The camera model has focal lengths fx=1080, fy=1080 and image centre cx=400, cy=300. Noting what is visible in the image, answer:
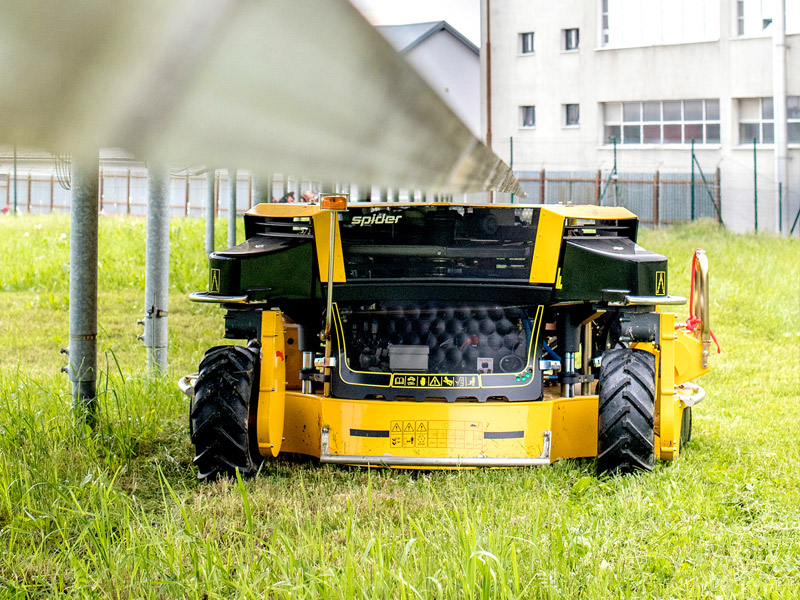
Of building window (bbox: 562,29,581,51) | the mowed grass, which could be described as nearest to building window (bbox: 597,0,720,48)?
building window (bbox: 562,29,581,51)

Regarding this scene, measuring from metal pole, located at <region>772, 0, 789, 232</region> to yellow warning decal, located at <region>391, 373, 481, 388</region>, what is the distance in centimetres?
2432

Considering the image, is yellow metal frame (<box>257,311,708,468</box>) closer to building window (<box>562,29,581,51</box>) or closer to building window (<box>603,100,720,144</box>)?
building window (<box>603,100,720,144</box>)

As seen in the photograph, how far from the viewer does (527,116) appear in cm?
3744

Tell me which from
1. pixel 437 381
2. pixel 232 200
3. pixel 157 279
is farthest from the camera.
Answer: pixel 232 200

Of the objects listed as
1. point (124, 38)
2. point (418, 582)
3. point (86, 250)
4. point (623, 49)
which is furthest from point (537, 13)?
point (124, 38)

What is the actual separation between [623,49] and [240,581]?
33.1 meters

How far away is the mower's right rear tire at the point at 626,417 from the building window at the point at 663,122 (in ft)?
95.9

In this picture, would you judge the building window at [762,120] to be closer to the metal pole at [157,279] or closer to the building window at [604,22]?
the building window at [604,22]

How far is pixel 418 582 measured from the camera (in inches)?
138

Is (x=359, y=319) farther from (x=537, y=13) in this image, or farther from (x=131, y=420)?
(x=537, y=13)

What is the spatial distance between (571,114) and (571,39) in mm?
2541

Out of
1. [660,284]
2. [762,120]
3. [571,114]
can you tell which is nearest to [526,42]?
[571,114]

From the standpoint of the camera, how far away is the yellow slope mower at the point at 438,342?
5.40 m

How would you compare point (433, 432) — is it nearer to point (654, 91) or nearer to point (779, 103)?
point (779, 103)
